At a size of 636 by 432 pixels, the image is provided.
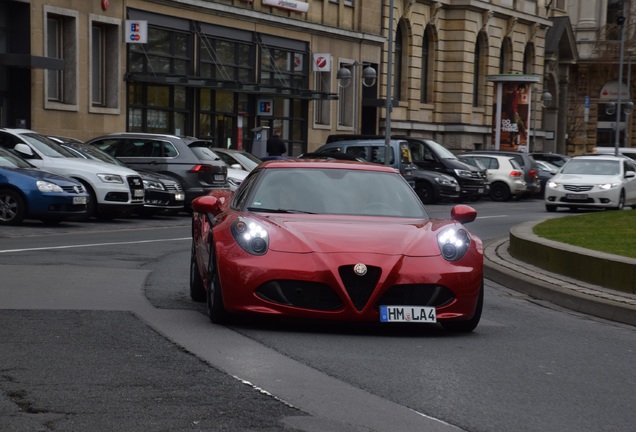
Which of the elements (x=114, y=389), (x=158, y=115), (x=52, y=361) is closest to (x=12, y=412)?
(x=114, y=389)

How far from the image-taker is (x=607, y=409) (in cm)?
679

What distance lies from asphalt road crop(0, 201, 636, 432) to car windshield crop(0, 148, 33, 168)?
9.73 m

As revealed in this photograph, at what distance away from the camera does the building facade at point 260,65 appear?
1355 inches

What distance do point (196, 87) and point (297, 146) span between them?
26.1 feet

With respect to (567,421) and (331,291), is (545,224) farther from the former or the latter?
(567,421)

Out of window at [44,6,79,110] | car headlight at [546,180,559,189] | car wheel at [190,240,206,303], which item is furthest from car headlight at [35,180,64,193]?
car headlight at [546,180,559,189]

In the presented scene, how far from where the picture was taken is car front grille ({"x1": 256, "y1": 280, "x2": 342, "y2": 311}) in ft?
28.9

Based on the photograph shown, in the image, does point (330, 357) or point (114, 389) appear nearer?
point (114, 389)

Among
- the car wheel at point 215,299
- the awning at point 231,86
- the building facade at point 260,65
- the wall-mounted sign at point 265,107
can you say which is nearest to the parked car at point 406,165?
the building facade at point 260,65

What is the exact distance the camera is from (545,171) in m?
45.7

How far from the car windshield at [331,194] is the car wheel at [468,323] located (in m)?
1.02

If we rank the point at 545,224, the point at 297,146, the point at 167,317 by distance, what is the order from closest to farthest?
the point at 167,317 < the point at 545,224 < the point at 297,146

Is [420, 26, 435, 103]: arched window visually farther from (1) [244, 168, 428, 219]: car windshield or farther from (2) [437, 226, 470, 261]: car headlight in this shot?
(2) [437, 226, 470, 261]: car headlight

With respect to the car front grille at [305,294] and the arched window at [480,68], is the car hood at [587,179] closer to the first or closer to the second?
the car front grille at [305,294]
